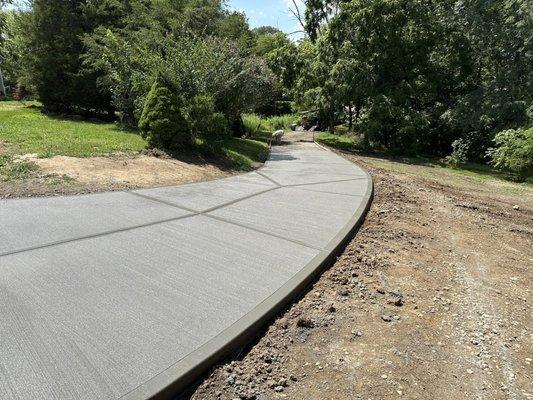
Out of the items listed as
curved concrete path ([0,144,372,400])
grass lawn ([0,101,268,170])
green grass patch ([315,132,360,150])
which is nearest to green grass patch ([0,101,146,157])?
grass lawn ([0,101,268,170])

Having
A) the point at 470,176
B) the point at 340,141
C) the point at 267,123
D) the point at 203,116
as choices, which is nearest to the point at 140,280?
the point at 203,116

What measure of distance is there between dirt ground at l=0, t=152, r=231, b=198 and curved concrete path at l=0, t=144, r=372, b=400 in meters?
0.49

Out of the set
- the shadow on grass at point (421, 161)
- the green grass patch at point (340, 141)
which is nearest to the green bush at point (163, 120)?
the shadow on grass at point (421, 161)

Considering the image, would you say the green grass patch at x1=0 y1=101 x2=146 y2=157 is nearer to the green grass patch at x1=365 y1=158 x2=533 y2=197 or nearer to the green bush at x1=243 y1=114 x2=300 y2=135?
the green grass patch at x1=365 y1=158 x2=533 y2=197

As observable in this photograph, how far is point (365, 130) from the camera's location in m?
16.5

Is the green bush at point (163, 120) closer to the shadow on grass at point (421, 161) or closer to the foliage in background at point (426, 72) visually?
the shadow on grass at point (421, 161)

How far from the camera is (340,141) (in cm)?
1925

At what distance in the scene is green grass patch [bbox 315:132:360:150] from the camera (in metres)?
17.8

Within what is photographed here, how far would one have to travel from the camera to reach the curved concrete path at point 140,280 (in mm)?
2066

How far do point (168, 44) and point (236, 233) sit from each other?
8.74 m

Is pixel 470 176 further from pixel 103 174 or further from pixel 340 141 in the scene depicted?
pixel 103 174

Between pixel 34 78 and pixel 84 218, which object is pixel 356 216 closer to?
pixel 84 218

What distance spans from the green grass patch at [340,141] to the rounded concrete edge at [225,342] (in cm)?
1420

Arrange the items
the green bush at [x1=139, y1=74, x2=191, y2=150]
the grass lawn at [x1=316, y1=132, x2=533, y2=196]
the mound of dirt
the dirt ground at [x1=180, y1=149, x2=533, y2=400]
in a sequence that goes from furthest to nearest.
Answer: the grass lawn at [x1=316, y1=132, x2=533, y2=196] → the green bush at [x1=139, y1=74, x2=191, y2=150] → the mound of dirt → the dirt ground at [x1=180, y1=149, x2=533, y2=400]
